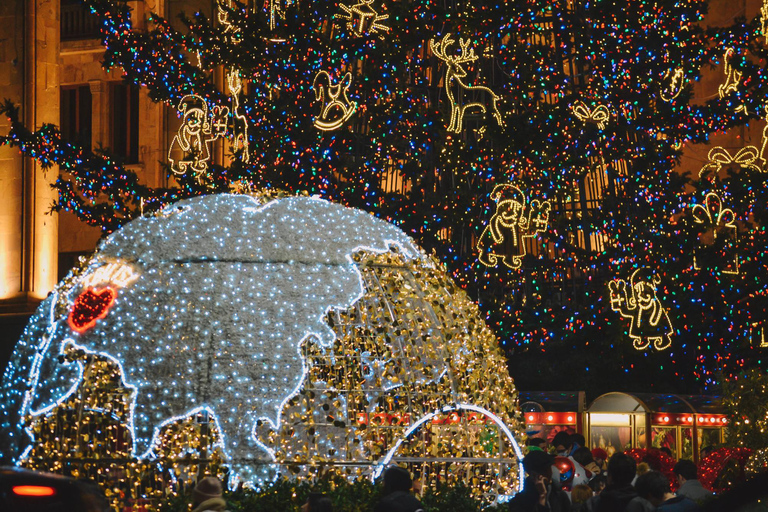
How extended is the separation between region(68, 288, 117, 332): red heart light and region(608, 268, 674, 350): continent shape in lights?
9.54m

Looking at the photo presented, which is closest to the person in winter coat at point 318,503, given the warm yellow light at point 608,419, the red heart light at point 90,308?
the red heart light at point 90,308

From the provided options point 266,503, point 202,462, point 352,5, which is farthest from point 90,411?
point 352,5

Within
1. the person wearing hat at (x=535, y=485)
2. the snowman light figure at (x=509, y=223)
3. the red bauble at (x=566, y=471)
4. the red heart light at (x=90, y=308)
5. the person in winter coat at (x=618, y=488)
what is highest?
the snowman light figure at (x=509, y=223)

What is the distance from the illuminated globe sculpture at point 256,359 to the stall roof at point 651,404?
10.5 meters

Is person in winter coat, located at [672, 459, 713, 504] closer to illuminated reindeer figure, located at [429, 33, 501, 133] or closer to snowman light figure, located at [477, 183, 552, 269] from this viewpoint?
snowman light figure, located at [477, 183, 552, 269]

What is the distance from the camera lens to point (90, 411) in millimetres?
7934

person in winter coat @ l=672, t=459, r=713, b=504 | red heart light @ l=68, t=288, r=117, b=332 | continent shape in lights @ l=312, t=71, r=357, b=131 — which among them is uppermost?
continent shape in lights @ l=312, t=71, r=357, b=131

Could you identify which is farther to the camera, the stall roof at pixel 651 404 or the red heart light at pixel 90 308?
the stall roof at pixel 651 404

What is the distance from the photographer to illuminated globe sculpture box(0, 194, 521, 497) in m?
7.82

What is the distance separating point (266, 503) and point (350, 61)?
10.7m

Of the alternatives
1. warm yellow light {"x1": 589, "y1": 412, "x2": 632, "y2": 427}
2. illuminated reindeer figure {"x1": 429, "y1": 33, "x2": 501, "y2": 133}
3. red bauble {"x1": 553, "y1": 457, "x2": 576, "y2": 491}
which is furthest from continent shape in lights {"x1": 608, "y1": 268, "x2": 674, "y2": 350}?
red bauble {"x1": 553, "y1": 457, "x2": 576, "y2": 491}

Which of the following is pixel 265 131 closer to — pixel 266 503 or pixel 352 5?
pixel 352 5

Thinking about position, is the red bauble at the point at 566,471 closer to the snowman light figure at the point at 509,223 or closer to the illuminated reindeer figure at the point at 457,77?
the snowman light figure at the point at 509,223

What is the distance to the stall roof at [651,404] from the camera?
18.7 m
